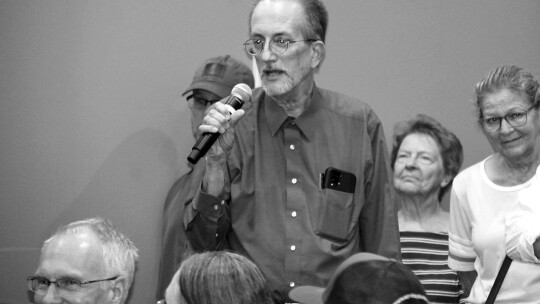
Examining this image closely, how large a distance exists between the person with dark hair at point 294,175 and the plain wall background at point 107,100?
3.98 ft

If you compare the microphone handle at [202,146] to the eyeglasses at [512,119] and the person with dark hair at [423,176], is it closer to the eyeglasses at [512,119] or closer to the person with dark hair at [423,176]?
the eyeglasses at [512,119]

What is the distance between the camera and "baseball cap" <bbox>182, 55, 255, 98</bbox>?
12.1 feet

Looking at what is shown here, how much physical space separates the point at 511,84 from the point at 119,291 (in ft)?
4.99

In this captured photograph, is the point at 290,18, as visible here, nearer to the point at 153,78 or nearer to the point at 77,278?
the point at 77,278

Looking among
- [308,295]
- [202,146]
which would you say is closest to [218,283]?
[308,295]

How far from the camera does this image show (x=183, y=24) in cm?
414

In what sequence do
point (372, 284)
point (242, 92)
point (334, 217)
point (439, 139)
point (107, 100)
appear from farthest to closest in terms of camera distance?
point (439, 139), point (107, 100), point (334, 217), point (242, 92), point (372, 284)

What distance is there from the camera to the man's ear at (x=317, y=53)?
2900 mm

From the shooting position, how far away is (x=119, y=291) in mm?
2561

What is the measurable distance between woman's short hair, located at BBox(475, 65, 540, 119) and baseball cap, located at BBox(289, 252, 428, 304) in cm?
151

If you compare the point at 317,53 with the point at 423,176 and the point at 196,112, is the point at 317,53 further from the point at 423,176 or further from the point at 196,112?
the point at 423,176

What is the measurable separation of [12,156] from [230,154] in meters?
1.42

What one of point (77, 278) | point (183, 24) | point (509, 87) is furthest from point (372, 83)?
point (77, 278)

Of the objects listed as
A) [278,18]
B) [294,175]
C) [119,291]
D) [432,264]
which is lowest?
[432,264]
